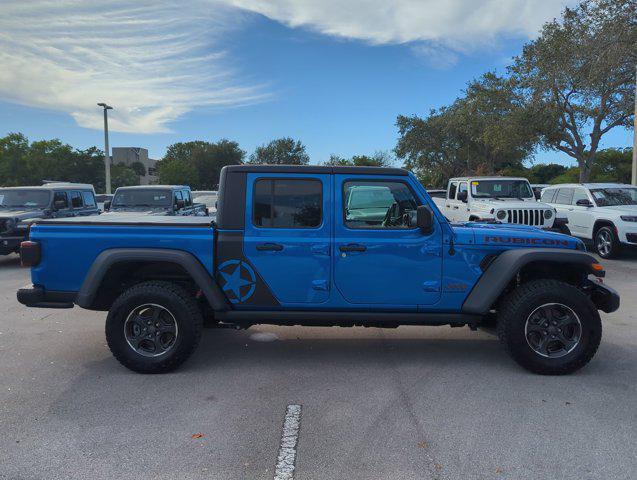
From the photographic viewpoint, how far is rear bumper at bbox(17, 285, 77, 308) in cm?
462

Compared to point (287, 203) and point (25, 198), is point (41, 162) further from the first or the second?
point (287, 203)

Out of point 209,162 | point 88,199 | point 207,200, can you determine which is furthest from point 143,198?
point 209,162

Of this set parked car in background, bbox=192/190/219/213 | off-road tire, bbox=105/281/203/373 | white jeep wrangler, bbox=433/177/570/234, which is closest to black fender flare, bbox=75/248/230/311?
off-road tire, bbox=105/281/203/373

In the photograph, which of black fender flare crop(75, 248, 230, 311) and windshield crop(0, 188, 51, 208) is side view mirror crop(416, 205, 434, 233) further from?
windshield crop(0, 188, 51, 208)

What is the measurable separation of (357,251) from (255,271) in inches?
36.6

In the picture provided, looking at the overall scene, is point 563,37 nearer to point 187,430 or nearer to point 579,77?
point 579,77

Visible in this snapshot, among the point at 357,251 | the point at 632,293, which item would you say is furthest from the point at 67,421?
the point at 632,293

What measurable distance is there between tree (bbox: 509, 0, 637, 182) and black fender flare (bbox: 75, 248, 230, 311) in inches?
688

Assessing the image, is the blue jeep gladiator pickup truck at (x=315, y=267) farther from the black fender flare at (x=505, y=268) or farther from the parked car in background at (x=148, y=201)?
the parked car in background at (x=148, y=201)

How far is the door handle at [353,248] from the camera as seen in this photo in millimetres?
4469

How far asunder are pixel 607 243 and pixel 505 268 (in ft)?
28.4

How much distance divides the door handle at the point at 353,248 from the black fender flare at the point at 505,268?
105cm

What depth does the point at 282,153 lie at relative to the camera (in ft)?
148

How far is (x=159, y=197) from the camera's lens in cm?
1211
